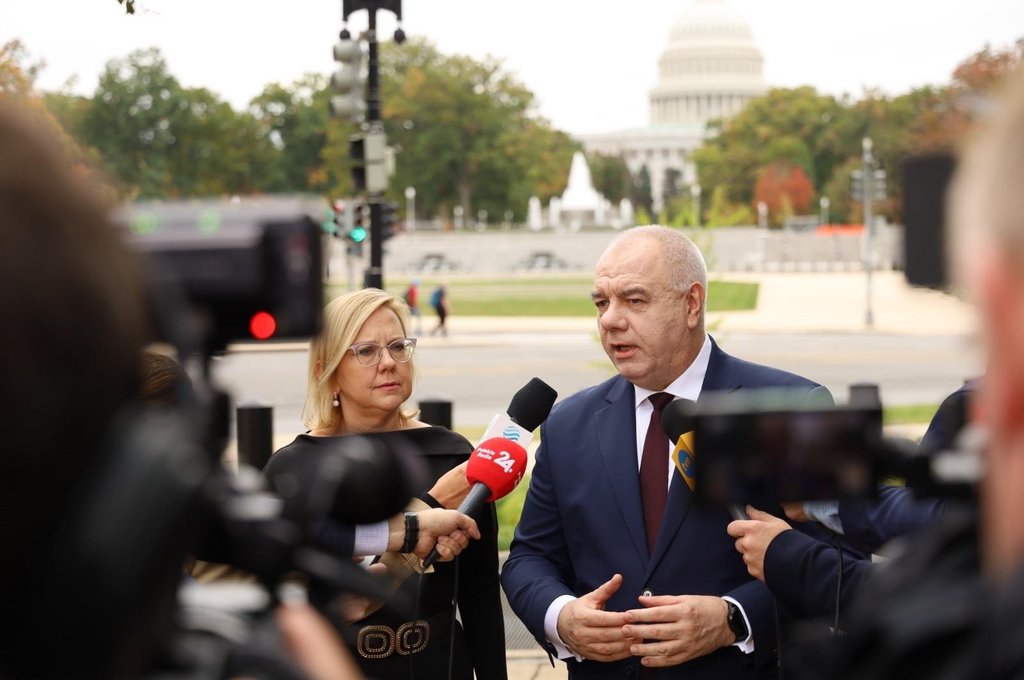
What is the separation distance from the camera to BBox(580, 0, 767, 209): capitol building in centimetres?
15788

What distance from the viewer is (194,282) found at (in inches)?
49.4

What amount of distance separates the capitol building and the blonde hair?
500ft

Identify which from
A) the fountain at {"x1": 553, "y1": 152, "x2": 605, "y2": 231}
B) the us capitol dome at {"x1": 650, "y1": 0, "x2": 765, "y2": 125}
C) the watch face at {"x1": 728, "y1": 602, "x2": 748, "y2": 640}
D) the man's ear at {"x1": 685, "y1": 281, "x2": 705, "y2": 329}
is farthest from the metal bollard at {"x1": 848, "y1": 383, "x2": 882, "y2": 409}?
the us capitol dome at {"x1": 650, "y1": 0, "x2": 765, "y2": 125}

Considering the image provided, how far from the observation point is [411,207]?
108m

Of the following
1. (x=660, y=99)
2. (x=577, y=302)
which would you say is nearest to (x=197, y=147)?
(x=577, y=302)

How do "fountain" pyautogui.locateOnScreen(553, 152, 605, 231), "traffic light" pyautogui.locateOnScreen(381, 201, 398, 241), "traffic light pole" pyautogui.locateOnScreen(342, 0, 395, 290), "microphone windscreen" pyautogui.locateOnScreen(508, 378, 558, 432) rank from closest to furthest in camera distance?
"microphone windscreen" pyautogui.locateOnScreen(508, 378, 558, 432) → "traffic light pole" pyautogui.locateOnScreen(342, 0, 395, 290) → "traffic light" pyautogui.locateOnScreen(381, 201, 398, 241) → "fountain" pyautogui.locateOnScreen(553, 152, 605, 231)

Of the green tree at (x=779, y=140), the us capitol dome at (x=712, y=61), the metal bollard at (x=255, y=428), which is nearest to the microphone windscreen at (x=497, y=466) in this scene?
the metal bollard at (x=255, y=428)

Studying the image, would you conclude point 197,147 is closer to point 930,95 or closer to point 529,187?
point 529,187

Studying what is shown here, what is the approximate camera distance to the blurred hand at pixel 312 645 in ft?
4.10

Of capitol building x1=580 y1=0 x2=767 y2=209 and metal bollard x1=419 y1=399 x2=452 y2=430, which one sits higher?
capitol building x1=580 y1=0 x2=767 y2=209

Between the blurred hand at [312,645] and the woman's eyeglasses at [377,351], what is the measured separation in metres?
3.08

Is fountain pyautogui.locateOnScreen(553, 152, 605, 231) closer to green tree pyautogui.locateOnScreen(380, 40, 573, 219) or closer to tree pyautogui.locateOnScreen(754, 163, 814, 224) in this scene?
green tree pyautogui.locateOnScreen(380, 40, 573, 219)

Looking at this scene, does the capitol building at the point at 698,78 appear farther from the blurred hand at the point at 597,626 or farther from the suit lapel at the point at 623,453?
the blurred hand at the point at 597,626

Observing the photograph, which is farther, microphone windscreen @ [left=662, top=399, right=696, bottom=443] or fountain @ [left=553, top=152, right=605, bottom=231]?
fountain @ [left=553, top=152, right=605, bottom=231]
